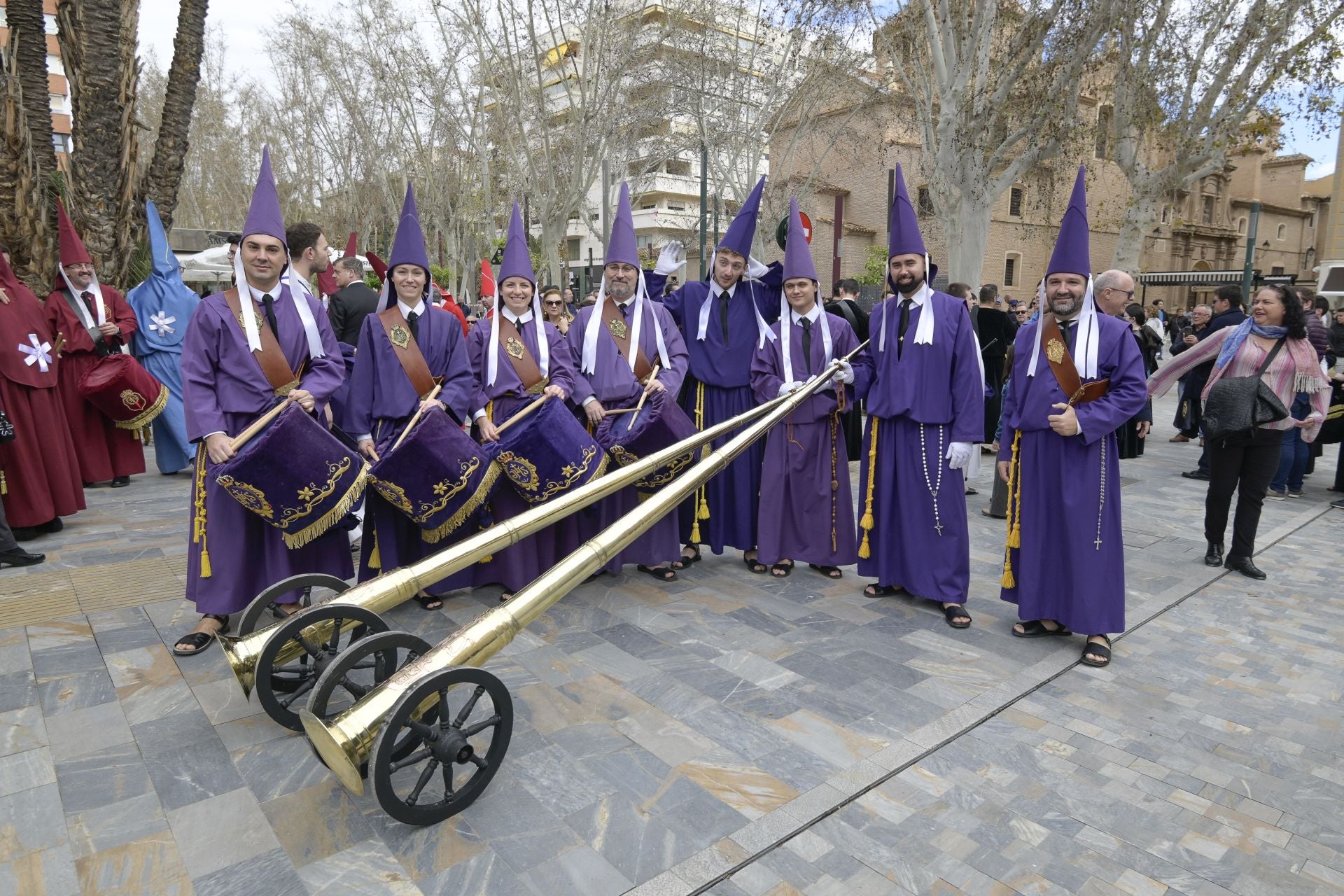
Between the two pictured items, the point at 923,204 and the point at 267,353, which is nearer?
the point at 267,353

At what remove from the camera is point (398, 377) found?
181 inches

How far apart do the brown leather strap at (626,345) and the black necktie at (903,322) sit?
155 cm

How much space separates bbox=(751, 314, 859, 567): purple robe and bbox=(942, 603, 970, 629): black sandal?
853 mm

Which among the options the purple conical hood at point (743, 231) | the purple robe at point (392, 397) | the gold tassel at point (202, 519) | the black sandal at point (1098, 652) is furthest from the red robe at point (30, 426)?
the black sandal at point (1098, 652)

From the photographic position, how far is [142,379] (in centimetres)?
738

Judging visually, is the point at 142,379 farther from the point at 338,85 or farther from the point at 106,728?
the point at 338,85

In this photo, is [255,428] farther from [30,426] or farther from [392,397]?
[30,426]

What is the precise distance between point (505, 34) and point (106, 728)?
16.1 m

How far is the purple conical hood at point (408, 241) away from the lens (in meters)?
4.64

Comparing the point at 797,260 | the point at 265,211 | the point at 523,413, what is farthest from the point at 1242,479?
the point at 265,211

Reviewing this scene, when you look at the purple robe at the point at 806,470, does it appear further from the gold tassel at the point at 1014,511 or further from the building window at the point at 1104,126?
the building window at the point at 1104,126

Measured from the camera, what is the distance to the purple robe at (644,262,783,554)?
219 inches

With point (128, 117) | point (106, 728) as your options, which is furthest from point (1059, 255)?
point (128, 117)

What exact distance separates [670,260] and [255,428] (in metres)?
3.29
